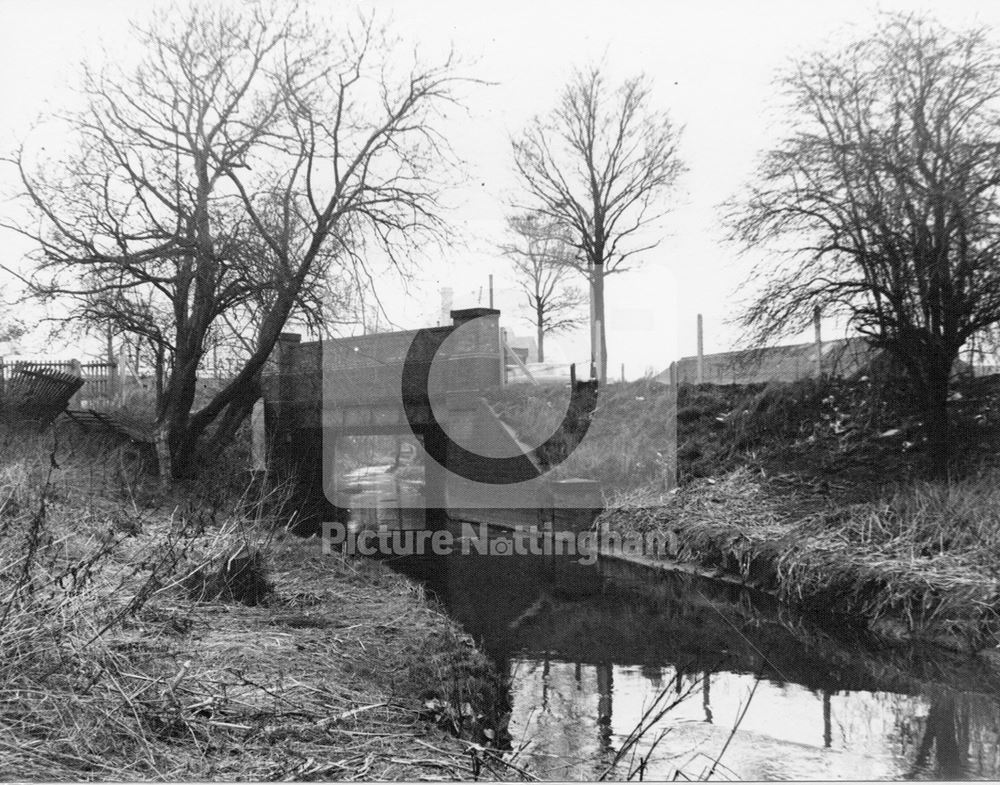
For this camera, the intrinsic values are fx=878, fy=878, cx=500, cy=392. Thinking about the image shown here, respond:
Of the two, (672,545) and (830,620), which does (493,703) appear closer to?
(830,620)

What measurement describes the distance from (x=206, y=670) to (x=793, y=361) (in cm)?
1350

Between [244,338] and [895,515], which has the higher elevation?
[244,338]

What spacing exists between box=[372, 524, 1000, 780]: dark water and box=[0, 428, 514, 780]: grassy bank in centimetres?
71

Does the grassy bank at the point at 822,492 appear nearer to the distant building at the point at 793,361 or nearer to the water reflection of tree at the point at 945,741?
the distant building at the point at 793,361

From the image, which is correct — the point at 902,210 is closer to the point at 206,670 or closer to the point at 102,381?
the point at 206,670

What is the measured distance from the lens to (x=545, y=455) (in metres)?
19.5

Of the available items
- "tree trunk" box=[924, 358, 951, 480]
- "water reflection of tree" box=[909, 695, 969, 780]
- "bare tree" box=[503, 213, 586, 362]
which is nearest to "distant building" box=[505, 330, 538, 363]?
"bare tree" box=[503, 213, 586, 362]

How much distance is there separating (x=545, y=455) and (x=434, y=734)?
15272 millimetres

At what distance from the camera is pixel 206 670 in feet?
14.5

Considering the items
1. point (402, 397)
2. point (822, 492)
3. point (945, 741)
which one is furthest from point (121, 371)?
point (945, 741)

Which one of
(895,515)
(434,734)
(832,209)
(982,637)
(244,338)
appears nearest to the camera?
(434,734)

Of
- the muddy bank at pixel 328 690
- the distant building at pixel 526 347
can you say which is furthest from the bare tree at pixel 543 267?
the muddy bank at pixel 328 690

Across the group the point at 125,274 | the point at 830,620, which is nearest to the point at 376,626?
the point at 830,620

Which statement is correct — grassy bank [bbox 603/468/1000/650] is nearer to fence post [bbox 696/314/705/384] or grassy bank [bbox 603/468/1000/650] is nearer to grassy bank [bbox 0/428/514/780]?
grassy bank [bbox 0/428/514/780]
